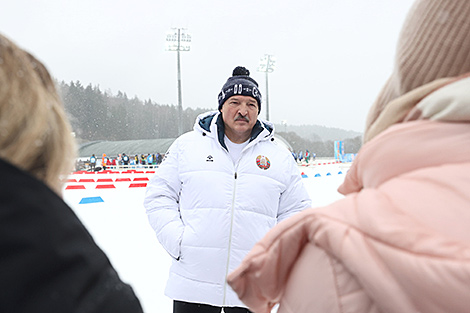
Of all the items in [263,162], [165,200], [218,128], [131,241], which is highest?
[218,128]

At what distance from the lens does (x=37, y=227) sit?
561 millimetres

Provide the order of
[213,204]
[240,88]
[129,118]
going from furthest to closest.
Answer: [129,118]
[240,88]
[213,204]

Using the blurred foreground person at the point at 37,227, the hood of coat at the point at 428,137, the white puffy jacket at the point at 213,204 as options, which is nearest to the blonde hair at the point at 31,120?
the blurred foreground person at the point at 37,227

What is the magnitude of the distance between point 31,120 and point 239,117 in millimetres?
1737

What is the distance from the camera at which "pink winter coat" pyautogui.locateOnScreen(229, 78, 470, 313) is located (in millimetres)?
610

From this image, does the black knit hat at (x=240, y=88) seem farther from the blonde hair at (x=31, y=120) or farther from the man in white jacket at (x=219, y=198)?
the blonde hair at (x=31, y=120)

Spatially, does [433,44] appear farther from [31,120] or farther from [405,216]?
[31,120]

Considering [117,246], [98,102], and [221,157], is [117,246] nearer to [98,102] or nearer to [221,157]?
[221,157]

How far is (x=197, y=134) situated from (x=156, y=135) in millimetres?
68649

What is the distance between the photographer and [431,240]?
2.01 feet

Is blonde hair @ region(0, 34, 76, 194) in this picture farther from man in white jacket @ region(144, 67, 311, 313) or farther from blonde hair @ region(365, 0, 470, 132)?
man in white jacket @ region(144, 67, 311, 313)

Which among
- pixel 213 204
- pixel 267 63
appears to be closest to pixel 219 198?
→ pixel 213 204

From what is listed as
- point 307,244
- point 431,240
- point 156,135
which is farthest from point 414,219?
point 156,135

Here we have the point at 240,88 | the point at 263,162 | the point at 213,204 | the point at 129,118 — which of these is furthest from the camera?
the point at 129,118
